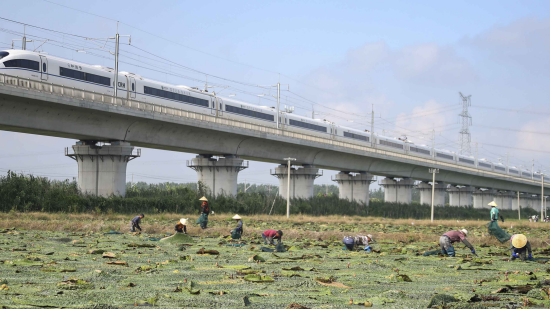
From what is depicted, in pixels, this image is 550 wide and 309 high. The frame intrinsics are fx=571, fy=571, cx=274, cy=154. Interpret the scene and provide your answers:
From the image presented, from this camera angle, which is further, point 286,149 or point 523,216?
point 523,216

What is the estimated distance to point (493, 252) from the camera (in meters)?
20.2

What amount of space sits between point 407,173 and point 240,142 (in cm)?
3773

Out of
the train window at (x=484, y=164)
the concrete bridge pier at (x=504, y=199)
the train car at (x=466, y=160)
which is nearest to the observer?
the train car at (x=466, y=160)

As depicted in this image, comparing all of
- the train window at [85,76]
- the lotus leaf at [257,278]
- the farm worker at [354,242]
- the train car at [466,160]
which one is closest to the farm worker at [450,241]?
the farm worker at [354,242]

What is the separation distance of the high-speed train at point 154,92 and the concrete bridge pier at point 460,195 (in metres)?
30.5

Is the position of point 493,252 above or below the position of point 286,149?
below

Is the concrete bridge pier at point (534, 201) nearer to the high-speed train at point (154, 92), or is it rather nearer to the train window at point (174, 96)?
the high-speed train at point (154, 92)

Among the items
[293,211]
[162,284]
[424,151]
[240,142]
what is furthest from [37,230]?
[424,151]

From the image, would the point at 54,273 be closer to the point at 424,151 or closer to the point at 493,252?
the point at 493,252

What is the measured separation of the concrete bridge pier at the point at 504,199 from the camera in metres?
130

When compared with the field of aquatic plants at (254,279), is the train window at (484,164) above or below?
above

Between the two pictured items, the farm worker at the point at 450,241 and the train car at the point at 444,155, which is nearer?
the farm worker at the point at 450,241

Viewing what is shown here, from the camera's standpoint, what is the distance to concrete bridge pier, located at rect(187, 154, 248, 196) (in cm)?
5653

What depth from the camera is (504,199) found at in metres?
132
